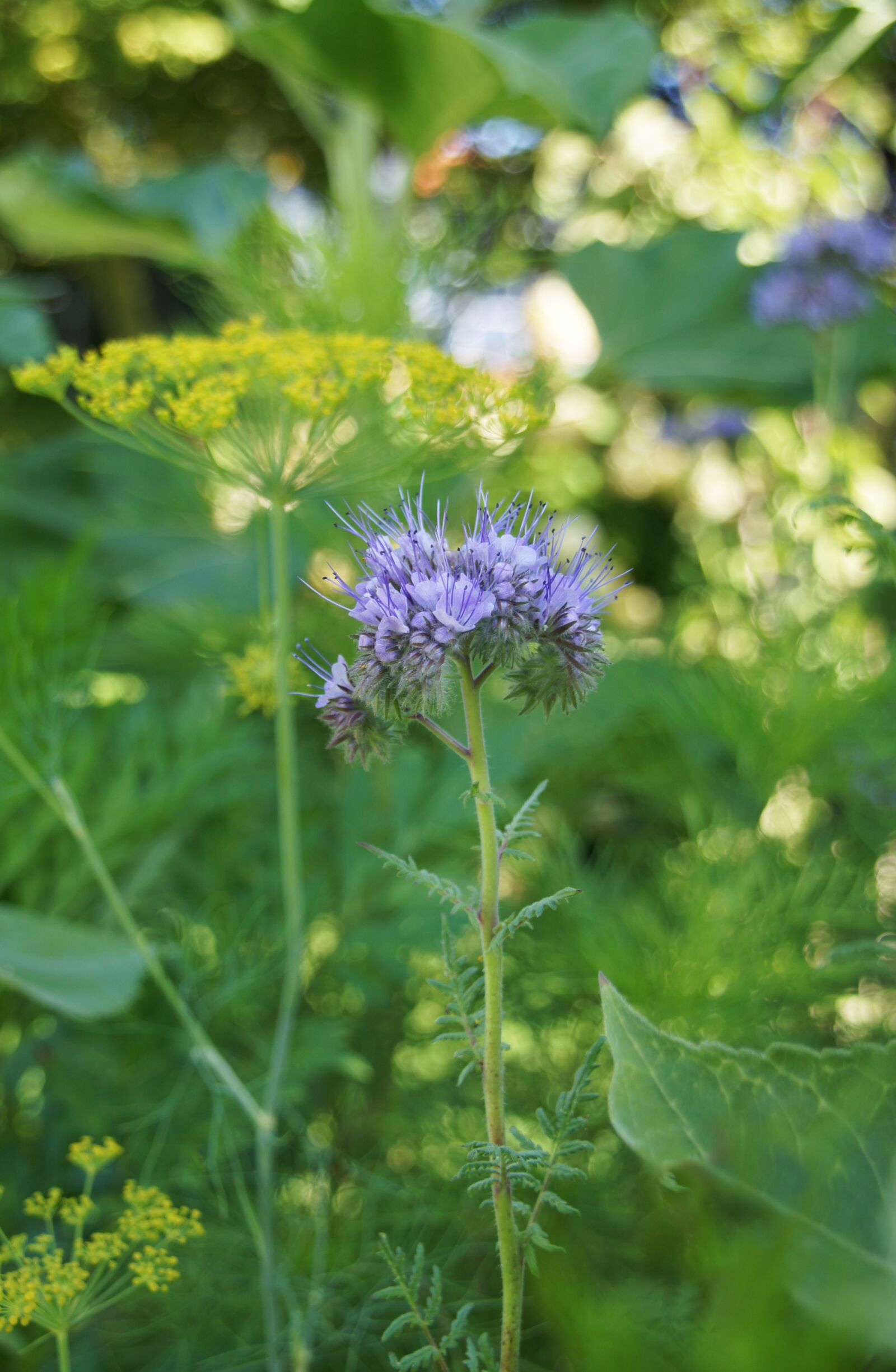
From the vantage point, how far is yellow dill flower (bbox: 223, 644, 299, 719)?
2.15ft

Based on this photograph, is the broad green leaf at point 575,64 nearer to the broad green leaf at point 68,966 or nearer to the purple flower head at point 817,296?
the purple flower head at point 817,296

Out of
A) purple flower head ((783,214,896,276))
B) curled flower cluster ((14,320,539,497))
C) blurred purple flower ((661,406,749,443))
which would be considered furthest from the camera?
blurred purple flower ((661,406,749,443))

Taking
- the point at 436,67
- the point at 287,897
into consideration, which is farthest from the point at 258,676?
the point at 436,67

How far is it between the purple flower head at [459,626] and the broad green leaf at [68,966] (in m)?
0.35

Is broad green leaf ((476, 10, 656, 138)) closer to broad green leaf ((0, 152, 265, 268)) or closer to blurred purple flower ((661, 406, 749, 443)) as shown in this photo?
broad green leaf ((0, 152, 265, 268))

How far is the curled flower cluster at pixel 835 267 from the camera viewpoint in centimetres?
119

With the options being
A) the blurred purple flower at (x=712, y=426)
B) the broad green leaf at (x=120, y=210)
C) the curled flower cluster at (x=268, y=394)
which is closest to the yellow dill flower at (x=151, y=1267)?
the curled flower cluster at (x=268, y=394)

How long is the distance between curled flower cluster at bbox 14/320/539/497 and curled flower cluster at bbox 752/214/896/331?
75 centimetres

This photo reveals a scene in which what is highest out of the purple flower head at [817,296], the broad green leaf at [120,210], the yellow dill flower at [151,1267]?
the broad green leaf at [120,210]

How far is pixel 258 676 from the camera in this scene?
0.67 metres

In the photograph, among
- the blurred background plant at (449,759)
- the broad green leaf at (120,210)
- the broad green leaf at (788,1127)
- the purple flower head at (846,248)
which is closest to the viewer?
the broad green leaf at (788,1127)

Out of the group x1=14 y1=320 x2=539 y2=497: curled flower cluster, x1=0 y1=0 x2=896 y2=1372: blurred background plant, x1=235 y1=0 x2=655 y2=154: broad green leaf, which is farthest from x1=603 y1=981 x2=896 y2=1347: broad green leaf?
x1=235 y1=0 x2=655 y2=154: broad green leaf

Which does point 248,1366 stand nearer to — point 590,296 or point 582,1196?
point 582,1196

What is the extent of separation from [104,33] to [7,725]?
6.99ft
